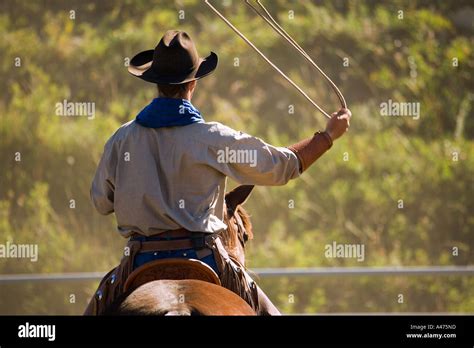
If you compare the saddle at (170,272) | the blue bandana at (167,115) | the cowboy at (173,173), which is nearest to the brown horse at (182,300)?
the saddle at (170,272)

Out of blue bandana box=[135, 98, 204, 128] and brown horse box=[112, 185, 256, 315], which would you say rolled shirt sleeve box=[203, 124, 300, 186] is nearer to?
blue bandana box=[135, 98, 204, 128]

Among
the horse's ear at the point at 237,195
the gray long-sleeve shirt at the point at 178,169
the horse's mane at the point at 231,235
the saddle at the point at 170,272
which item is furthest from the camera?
the horse's ear at the point at 237,195

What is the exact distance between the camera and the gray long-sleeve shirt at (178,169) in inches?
210

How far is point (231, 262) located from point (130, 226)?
51 cm

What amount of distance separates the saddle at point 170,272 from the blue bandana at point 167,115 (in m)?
0.65

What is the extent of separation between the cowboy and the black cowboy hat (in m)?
0.05

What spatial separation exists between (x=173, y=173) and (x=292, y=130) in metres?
9.05

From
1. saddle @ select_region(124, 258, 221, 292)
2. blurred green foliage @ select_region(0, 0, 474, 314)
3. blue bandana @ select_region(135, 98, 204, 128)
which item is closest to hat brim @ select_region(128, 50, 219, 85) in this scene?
blue bandana @ select_region(135, 98, 204, 128)

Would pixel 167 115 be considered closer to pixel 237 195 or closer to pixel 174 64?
pixel 174 64

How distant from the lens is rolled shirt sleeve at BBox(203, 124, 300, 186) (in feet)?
17.5

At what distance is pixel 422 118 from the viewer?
14.4 metres

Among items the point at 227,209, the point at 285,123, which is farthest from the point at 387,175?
the point at 227,209

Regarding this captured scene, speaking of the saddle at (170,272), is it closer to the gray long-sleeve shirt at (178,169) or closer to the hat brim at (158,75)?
the gray long-sleeve shirt at (178,169)

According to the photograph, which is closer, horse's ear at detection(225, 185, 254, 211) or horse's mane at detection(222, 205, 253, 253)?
horse's mane at detection(222, 205, 253, 253)
